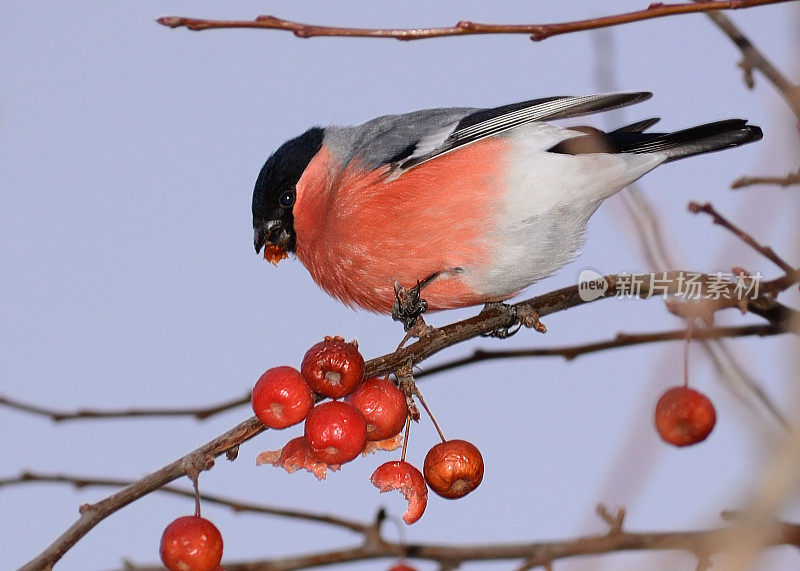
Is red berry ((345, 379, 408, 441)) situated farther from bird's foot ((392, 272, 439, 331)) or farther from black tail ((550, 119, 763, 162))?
black tail ((550, 119, 763, 162))

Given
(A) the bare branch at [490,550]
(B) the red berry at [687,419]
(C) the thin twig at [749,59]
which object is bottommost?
A: (A) the bare branch at [490,550]

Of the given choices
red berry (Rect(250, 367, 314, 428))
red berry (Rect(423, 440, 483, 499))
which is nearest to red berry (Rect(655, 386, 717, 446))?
red berry (Rect(423, 440, 483, 499))

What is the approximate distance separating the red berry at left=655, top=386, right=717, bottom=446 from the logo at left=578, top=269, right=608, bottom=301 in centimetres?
32

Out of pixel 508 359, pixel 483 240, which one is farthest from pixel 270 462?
pixel 483 240

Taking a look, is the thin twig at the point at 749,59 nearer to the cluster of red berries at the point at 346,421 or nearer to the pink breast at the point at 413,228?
the pink breast at the point at 413,228

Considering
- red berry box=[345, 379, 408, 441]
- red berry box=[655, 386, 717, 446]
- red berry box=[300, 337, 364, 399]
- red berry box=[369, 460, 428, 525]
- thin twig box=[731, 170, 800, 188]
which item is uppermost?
thin twig box=[731, 170, 800, 188]

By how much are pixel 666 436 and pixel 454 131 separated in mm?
1407

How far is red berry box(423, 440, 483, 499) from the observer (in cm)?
200

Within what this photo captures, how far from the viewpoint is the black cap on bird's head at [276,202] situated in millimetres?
3195

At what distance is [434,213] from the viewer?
2.89 m

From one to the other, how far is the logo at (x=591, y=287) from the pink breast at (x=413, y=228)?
67 centimetres

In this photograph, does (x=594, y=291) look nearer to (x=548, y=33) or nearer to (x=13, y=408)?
(x=548, y=33)

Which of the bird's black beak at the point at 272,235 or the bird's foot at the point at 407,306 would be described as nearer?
the bird's foot at the point at 407,306

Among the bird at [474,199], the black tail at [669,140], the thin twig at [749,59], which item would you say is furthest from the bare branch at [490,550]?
the black tail at [669,140]
